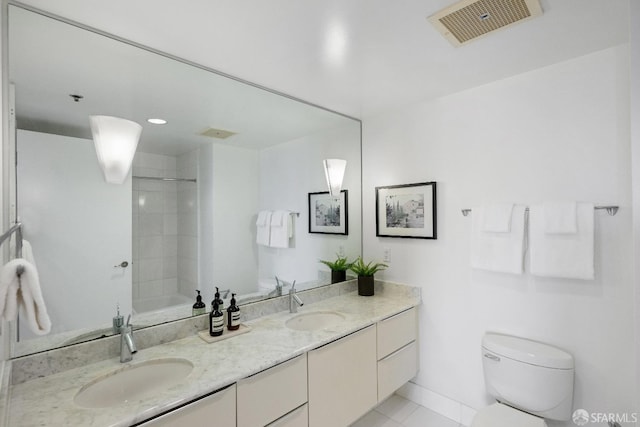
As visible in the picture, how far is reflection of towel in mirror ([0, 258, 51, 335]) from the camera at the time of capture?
75 centimetres

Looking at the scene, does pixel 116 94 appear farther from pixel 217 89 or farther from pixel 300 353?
pixel 300 353

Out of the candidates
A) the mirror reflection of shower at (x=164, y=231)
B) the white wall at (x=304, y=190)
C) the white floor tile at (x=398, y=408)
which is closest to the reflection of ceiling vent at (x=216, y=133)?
the mirror reflection of shower at (x=164, y=231)

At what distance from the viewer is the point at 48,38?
135 centimetres

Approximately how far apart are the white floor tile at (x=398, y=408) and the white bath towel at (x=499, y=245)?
124 cm

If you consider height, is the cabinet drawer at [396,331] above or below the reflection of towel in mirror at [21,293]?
below

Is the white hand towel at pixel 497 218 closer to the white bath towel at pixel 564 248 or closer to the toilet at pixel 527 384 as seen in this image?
the white bath towel at pixel 564 248

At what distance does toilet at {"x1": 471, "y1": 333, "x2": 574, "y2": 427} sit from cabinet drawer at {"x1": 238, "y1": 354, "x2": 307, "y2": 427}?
966mm

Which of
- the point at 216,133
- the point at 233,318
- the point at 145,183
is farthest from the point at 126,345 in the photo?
the point at 216,133

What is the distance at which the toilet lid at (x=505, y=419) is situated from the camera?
61.5 inches

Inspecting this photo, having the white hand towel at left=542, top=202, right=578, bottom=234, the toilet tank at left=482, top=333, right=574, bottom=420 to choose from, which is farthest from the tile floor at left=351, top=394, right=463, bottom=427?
the white hand towel at left=542, top=202, right=578, bottom=234

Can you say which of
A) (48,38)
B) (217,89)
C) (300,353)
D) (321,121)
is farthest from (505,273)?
(48,38)

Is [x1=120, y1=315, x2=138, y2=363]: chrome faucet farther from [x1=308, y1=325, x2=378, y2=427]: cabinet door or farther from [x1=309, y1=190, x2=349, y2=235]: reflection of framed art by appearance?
[x1=309, y1=190, x2=349, y2=235]: reflection of framed art

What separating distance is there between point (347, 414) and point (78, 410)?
1333 mm

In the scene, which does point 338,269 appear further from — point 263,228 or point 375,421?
point 375,421
